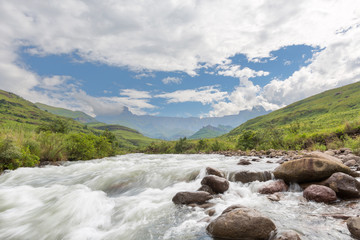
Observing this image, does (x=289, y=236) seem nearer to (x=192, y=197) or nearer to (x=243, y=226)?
(x=243, y=226)

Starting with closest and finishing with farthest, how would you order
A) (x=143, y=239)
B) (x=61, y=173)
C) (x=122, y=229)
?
(x=143, y=239) → (x=122, y=229) → (x=61, y=173)

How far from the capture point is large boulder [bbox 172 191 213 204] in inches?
357

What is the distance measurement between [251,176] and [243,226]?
6.87m

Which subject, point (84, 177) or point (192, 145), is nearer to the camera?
point (84, 177)

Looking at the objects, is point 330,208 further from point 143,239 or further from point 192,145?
point 192,145

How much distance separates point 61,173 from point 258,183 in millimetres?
17545

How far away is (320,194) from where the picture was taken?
8.29m

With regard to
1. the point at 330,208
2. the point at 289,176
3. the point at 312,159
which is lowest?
the point at 330,208

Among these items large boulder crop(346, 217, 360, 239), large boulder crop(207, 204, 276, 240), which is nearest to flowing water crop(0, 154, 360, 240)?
large boulder crop(346, 217, 360, 239)

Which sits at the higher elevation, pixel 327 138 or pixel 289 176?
pixel 327 138

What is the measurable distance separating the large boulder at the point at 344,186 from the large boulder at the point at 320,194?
0.39 m

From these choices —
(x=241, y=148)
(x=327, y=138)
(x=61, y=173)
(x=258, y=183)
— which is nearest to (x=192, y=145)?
(x=241, y=148)

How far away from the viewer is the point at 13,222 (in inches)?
316

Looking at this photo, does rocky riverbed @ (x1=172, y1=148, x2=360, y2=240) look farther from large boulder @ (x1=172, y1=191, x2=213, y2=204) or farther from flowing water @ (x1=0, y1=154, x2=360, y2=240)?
flowing water @ (x1=0, y1=154, x2=360, y2=240)
